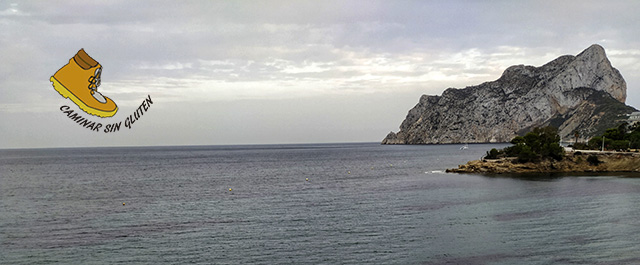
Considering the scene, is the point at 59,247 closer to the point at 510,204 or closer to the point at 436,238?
the point at 436,238

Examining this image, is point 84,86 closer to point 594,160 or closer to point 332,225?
point 332,225

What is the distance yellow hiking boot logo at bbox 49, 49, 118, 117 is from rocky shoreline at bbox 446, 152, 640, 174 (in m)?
89.2

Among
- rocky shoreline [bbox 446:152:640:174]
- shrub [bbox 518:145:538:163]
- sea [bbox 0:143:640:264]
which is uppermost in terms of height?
shrub [bbox 518:145:538:163]

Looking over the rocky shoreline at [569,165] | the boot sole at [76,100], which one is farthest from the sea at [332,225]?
the rocky shoreline at [569,165]

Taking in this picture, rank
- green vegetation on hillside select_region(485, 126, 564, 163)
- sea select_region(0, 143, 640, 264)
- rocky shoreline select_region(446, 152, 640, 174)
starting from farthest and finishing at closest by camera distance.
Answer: green vegetation on hillside select_region(485, 126, 564, 163) → rocky shoreline select_region(446, 152, 640, 174) → sea select_region(0, 143, 640, 264)

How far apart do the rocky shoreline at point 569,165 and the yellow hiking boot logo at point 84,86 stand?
8923cm

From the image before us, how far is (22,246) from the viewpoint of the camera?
36.4m

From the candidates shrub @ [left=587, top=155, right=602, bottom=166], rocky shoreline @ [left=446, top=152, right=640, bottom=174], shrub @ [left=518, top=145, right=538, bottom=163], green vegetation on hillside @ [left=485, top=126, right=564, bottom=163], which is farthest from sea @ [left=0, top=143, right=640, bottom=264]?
shrub @ [left=587, top=155, right=602, bottom=166]

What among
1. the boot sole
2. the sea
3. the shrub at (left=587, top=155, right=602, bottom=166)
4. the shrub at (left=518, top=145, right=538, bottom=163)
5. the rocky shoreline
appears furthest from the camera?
the shrub at (left=518, top=145, right=538, bottom=163)

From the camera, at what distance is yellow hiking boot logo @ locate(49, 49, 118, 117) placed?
2080cm

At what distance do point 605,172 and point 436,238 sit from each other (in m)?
75.4

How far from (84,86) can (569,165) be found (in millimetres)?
101320

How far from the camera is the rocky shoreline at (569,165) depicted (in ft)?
317

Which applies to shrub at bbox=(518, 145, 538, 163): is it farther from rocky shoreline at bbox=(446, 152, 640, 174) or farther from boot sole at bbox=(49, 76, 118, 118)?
boot sole at bbox=(49, 76, 118, 118)
